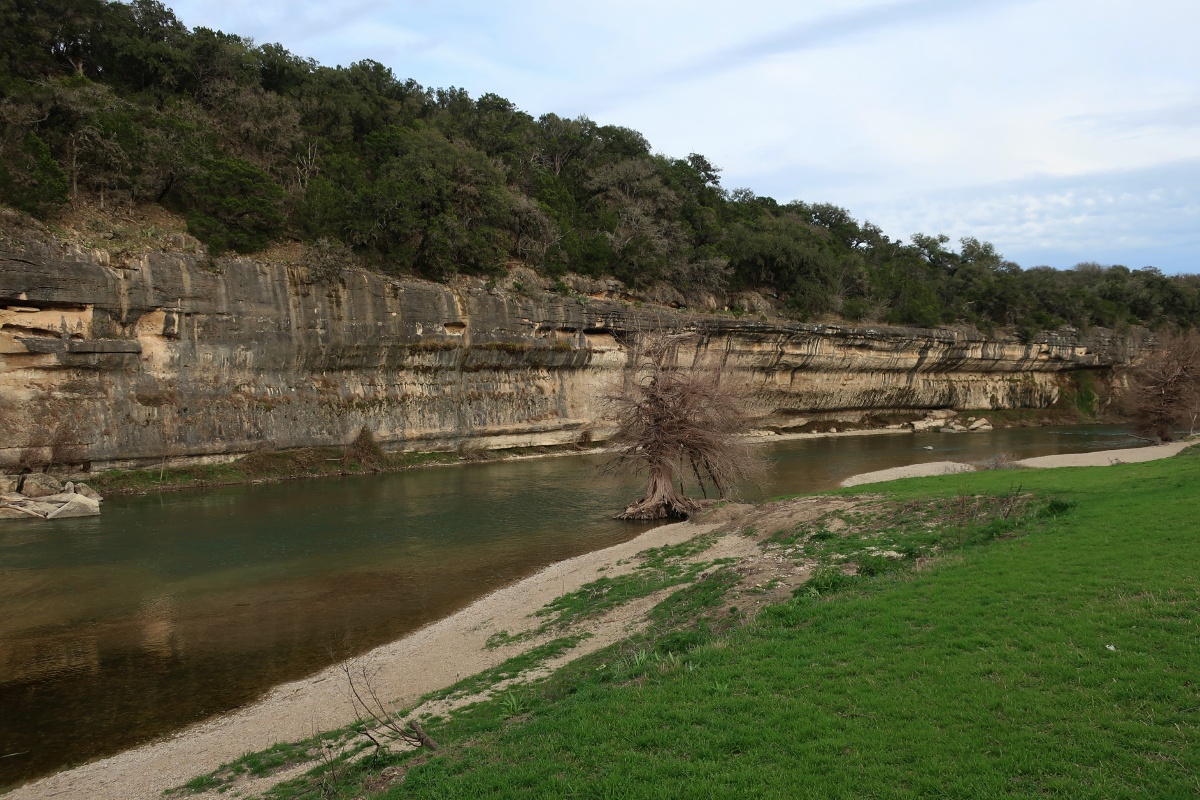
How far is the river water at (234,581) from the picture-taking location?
10.9 metres

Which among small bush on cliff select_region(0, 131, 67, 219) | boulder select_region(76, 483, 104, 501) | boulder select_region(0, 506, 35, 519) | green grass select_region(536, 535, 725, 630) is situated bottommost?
boulder select_region(0, 506, 35, 519)

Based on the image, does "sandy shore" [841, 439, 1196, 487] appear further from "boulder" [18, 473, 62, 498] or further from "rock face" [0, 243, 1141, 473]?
"boulder" [18, 473, 62, 498]

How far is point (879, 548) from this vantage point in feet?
41.9

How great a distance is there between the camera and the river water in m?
10.9

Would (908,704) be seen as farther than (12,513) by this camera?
No

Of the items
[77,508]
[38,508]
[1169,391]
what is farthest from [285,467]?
[1169,391]

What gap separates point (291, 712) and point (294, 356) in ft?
92.0

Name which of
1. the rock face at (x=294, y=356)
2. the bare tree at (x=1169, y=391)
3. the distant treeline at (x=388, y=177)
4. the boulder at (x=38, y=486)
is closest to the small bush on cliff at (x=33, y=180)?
the distant treeline at (x=388, y=177)

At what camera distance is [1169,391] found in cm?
3744

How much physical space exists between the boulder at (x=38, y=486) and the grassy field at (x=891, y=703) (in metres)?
26.4

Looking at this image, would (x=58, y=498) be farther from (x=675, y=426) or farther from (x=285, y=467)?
(x=675, y=426)

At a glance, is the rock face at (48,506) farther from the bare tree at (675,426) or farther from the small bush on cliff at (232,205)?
the bare tree at (675,426)

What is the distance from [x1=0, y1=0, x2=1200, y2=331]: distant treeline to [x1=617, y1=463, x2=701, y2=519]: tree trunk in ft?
73.8

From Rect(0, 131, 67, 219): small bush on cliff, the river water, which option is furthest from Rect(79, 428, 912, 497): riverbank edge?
Rect(0, 131, 67, 219): small bush on cliff
